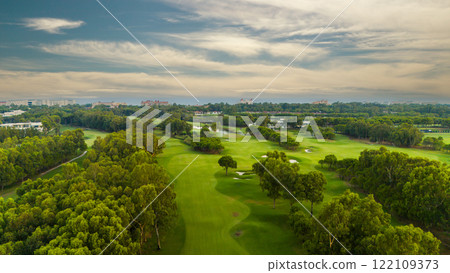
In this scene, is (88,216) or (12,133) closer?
(88,216)

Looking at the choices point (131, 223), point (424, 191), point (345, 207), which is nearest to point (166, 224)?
point (131, 223)

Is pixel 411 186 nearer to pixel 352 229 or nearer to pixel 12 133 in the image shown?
pixel 352 229

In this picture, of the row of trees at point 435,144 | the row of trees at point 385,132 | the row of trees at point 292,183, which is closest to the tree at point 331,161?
the row of trees at point 292,183

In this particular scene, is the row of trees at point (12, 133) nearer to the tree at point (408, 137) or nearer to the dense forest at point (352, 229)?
the dense forest at point (352, 229)

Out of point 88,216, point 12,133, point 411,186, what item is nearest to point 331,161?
point 411,186

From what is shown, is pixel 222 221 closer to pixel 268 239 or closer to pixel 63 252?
pixel 268 239

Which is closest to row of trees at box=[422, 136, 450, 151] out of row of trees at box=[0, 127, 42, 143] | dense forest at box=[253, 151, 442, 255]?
dense forest at box=[253, 151, 442, 255]

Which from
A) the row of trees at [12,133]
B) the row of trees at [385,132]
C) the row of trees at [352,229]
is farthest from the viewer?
the row of trees at [385,132]
